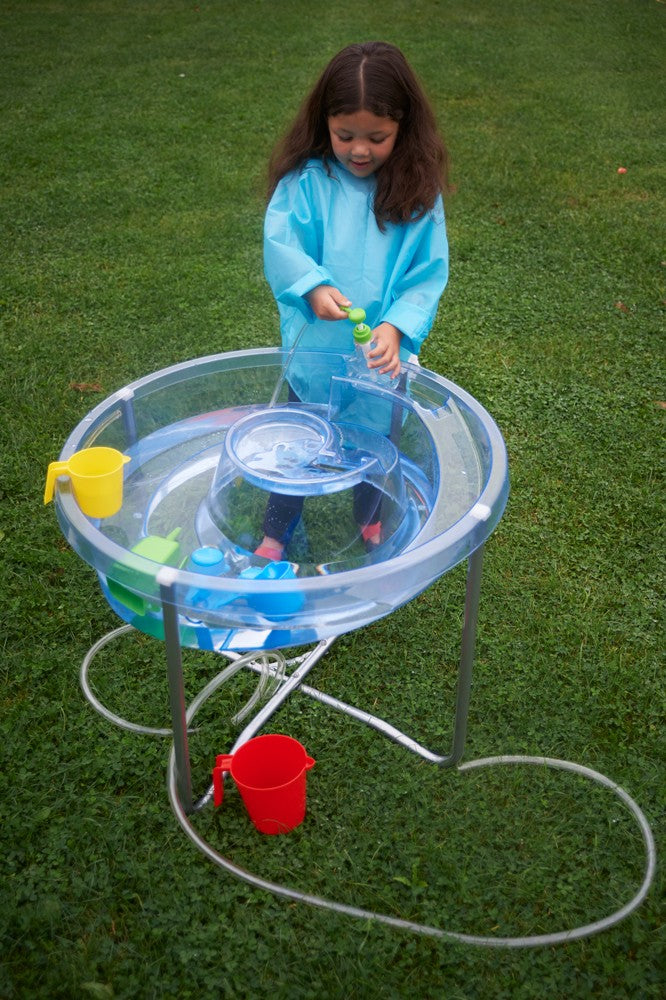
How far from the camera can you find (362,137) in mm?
1973

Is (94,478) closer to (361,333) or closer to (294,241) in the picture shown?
(361,333)

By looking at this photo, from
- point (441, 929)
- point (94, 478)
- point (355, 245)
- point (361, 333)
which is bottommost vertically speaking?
point (441, 929)

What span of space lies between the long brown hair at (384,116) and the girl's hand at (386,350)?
0.87 ft

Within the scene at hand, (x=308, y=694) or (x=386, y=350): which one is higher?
(x=386, y=350)

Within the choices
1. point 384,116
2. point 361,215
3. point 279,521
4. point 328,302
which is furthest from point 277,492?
point 384,116

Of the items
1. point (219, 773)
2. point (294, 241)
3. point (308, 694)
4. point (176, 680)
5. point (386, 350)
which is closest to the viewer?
point (176, 680)

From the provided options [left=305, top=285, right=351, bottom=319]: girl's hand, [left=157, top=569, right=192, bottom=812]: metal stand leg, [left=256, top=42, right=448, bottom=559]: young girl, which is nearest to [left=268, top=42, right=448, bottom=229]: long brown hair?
[left=256, top=42, right=448, bottom=559]: young girl

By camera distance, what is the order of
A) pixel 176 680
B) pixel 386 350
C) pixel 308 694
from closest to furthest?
pixel 176 680, pixel 386 350, pixel 308 694

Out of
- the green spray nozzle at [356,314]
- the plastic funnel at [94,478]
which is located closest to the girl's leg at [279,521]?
the plastic funnel at [94,478]

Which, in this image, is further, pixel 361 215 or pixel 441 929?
pixel 361 215

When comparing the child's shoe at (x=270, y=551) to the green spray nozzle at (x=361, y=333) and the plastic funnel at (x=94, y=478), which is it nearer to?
the plastic funnel at (x=94, y=478)

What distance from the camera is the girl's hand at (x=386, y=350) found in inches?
77.4

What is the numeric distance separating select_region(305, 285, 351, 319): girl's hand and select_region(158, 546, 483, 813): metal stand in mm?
636

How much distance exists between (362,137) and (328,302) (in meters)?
0.36
